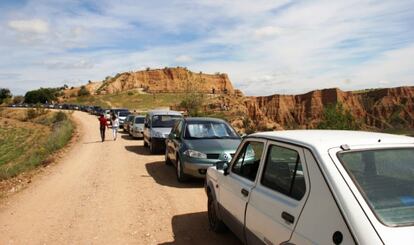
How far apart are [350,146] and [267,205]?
1.08m

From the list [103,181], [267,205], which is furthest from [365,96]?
[267,205]

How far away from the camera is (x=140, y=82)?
16038 cm

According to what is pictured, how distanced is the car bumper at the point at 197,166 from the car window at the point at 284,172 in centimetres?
557

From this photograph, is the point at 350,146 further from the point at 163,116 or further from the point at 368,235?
the point at 163,116

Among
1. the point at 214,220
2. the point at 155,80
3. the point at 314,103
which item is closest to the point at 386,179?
the point at 214,220

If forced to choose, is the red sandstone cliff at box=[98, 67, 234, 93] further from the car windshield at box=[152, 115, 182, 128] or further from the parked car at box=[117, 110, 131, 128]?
the car windshield at box=[152, 115, 182, 128]

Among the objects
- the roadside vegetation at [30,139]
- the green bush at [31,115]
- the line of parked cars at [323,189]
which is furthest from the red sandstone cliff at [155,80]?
the line of parked cars at [323,189]

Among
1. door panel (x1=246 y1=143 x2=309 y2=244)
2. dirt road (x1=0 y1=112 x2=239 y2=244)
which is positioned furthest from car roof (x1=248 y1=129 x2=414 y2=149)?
dirt road (x1=0 y1=112 x2=239 y2=244)

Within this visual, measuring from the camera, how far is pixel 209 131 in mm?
11711

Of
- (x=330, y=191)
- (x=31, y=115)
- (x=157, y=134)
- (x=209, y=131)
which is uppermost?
(x=330, y=191)

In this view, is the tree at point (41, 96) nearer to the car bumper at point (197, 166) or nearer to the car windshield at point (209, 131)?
the car windshield at point (209, 131)

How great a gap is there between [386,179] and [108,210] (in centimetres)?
605

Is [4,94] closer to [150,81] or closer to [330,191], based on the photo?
[150,81]

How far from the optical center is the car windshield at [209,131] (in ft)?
37.7
